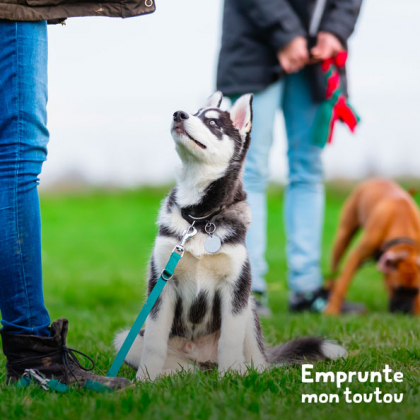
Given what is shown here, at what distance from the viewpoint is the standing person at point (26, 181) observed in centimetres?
229

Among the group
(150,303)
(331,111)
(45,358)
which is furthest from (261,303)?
(45,358)

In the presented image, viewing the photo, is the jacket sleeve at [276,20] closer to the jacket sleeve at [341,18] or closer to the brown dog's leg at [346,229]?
the jacket sleeve at [341,18]

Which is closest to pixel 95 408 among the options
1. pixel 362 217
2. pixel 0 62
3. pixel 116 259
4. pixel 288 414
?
pixel 288 414

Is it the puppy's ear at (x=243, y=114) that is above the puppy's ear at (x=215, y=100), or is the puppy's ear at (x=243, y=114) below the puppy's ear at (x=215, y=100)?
below

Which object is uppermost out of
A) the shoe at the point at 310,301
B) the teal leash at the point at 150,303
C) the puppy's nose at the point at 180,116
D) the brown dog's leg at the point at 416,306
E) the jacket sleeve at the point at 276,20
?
the jacket sleeve at the point at 276,20

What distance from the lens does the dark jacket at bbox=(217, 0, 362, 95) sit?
4.32 m

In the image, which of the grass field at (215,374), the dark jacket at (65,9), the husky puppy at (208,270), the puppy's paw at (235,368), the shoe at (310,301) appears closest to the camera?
the grass field at (215,374)

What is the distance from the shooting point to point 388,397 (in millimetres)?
2117

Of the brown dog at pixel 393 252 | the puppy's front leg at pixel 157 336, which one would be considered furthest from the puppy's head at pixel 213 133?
the brown dog at pixel 393 252

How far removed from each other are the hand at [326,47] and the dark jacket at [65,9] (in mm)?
2119

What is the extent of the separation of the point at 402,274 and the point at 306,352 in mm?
3393

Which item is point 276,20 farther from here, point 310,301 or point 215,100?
point 310,301

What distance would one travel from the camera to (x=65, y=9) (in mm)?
2357

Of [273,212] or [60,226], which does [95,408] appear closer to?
[60,226]
